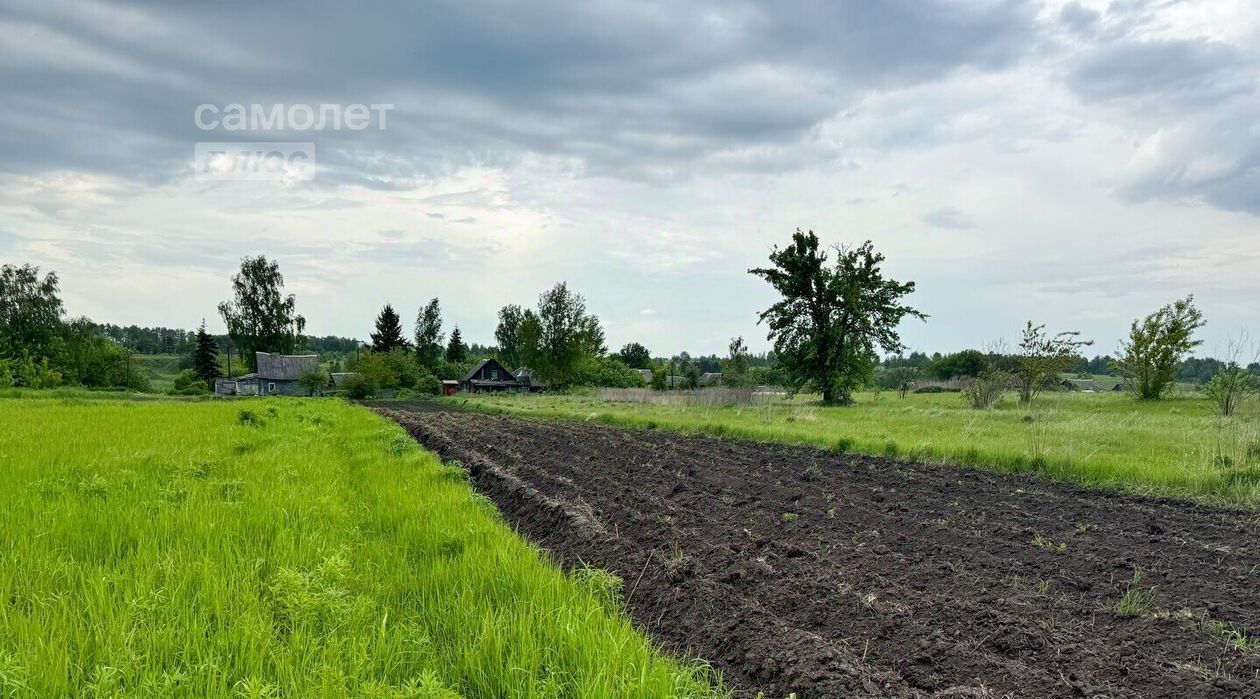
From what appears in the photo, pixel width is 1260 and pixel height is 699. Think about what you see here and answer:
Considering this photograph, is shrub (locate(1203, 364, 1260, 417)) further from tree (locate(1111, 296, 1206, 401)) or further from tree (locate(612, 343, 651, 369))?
tree (locate(612, 343, 651, 369))

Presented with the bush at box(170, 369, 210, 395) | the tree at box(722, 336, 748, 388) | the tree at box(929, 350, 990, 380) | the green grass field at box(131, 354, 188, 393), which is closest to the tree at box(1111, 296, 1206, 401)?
the tree at box(722, 336, 748, 388)

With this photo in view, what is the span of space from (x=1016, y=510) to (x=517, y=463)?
27.2 feet

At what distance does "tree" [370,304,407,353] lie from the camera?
93.8 metres

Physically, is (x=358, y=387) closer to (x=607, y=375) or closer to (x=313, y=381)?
(x=313, y=381)

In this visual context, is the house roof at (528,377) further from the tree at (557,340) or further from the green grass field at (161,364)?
the green grass field at (161,364)

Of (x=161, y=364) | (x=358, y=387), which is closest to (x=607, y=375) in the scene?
(x=358, y=387)

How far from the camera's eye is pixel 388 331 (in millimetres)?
94562

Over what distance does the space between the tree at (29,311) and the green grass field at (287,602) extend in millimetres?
75832

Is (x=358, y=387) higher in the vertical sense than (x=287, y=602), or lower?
lower

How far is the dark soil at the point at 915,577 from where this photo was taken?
3914 mm

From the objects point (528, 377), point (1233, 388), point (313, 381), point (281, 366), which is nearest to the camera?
point (1233, 388)

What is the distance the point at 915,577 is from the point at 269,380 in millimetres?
80222

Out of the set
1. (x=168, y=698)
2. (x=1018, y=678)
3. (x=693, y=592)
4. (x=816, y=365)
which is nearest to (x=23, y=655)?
(x=168, y=698)

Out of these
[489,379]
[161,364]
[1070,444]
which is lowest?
[489,379]
